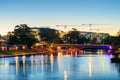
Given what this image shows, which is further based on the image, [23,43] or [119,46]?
[23,43]

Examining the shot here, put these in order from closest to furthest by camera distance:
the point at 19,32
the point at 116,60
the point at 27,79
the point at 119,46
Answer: the point at 27,79 → the point at 116,60 → the point at 119,46 → the point at 19,32

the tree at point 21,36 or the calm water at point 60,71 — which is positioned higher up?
the tree at point 21,36

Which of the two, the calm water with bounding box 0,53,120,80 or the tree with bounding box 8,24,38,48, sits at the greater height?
the tree with bounding box 8,24,38,48

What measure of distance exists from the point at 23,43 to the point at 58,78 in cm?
10821

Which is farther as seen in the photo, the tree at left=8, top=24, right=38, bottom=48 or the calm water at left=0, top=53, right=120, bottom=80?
the tree at left=8, top=24, right=38, bottom=48

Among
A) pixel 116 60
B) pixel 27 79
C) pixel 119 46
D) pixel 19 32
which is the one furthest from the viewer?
pixel 19 32

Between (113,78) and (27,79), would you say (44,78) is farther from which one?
(113,78)

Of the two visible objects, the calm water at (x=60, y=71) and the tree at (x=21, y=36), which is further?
the tree at (x=21, y=36)

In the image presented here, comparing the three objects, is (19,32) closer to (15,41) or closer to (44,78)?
(15,41)

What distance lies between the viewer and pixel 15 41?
161 metres

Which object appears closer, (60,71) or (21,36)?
(60,71)

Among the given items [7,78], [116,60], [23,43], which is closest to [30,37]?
[23,43]

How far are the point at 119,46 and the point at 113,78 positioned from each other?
218 ft

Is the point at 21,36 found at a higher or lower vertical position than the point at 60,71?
higher
